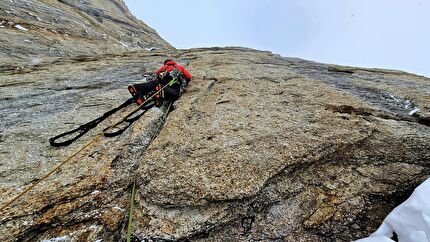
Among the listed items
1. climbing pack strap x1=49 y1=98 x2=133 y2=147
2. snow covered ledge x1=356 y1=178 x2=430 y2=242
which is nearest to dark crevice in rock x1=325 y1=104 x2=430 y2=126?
snow covered ledge x1=356 y1=178 x2=430 y2=242

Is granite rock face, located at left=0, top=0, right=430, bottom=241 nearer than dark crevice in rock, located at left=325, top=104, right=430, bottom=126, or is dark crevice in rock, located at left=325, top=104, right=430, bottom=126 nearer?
granite rock face, located at left=0, top=0, right=430, bottom=241

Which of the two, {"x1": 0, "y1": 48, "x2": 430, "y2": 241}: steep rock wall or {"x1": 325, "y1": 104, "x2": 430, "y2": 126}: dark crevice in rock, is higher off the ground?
{"x1": 325, "y1": 104, "x2": 430, "y2": 126}: dark crevice in rock

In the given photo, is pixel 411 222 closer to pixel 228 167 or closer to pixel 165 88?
pixel 228 167

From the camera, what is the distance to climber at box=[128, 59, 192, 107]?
690 centimetres

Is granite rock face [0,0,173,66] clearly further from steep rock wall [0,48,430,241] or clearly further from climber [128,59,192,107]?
steep rock wall [0,48,430,241]

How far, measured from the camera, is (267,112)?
6.02 m

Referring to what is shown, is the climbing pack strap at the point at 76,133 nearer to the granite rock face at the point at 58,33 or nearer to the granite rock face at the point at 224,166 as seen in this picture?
the granite rock face at the point at 224,166

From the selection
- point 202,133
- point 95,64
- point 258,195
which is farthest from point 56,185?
point 95,64

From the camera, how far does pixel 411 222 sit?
8.81 ft

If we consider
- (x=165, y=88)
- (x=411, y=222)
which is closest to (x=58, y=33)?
(x=165, y=88)

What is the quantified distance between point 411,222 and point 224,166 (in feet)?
7.38

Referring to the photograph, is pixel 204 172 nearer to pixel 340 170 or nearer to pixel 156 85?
pixel 340 170

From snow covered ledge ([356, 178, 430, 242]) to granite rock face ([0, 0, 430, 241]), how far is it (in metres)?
0.36

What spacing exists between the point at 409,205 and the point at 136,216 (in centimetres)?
294
